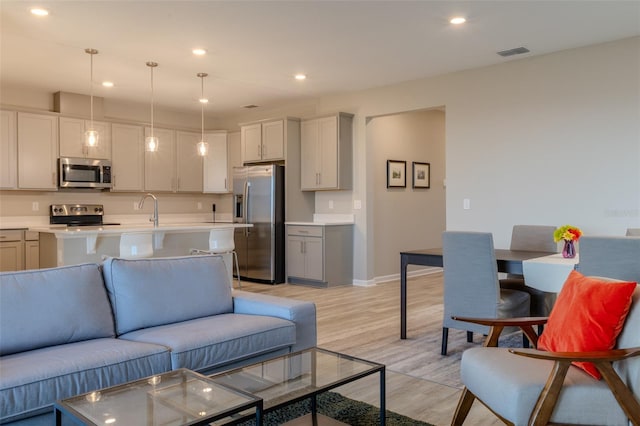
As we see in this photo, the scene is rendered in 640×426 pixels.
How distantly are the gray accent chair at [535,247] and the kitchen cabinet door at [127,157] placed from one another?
A: 5.53 metres

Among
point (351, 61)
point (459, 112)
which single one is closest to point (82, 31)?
point (351, 61)

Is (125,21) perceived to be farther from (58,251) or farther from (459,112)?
(459,112)

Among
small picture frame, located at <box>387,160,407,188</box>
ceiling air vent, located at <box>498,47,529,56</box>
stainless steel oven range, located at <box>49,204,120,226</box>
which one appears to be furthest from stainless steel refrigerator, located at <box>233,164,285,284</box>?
ceiling air vent, located at <box>498,47,529,56</box>

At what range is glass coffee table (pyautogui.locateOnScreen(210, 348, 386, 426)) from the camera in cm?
193

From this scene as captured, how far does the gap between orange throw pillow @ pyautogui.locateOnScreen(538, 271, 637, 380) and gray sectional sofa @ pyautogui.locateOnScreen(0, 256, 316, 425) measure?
1435mm

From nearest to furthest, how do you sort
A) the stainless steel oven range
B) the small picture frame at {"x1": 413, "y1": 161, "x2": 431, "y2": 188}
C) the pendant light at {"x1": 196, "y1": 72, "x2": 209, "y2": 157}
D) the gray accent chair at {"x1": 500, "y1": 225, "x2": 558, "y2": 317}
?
1. the gray accent chair at {"x1": 500, "y1": 225, "x2": 558, "y2": 317}
2. the pendant light at {"x1": 196, "y1": 72, "x2": 209, "y2": 157}
3. the stainless steel oven range
4. the small picture frame at {"x1": 413, "y1": 161, "x2": 431, "y2": 188}

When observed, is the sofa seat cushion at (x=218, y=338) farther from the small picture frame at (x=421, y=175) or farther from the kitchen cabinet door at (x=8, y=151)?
the small picture frame at (x=421, y=175)

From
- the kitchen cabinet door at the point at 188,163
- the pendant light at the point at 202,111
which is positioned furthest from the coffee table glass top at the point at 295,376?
the kitchen cabinet door at the point at 188,163

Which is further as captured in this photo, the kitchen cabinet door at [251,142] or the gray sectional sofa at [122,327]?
the kitchen cabinet door at [251,142]

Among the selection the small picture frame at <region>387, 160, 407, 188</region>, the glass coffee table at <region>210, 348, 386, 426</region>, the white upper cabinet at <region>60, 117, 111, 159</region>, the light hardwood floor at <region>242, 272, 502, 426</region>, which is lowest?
the light hardwood floor at <region>242, 272, 502, 426</region>

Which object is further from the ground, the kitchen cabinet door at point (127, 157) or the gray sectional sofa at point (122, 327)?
the kitchen cabinet door at point (127, 157)

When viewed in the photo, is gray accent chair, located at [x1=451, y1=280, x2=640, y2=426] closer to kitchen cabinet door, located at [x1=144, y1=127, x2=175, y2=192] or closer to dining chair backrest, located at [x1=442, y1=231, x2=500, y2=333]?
dining chair backrest, located at [x1=442, y1=231, x2=500, y2=333]

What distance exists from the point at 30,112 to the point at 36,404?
559cm

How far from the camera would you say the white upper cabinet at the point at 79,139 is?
6.64 metres
